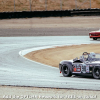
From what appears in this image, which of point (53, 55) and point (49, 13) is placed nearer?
point (53, 55)

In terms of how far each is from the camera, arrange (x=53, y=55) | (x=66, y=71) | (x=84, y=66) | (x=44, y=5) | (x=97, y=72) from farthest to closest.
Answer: (x=44, y=5) → (x=53, y=55) → (x=66, y=71) → (x=84, y=66) → (x=97, y=72)

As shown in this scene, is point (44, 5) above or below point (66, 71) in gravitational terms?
below

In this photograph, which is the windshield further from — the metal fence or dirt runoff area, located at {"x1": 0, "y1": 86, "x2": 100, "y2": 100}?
the metal fence

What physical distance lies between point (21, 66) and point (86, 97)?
8665 mm

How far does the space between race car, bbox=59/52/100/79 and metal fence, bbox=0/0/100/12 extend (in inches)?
1207

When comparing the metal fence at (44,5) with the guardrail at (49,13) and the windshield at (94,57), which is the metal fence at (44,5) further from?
the windshield at (94,57)

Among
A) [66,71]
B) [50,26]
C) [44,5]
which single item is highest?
[66,71]

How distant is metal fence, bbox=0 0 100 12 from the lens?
43.8 m

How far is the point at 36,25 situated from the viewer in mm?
40094

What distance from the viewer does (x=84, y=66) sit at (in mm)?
12852

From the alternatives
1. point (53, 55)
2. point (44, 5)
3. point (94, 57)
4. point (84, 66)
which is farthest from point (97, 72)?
point (44, 5)

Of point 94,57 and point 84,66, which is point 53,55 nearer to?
point 94,57

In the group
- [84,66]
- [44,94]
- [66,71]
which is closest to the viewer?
[44,94]

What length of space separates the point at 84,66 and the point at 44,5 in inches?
1266
